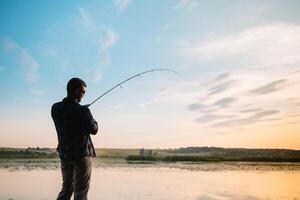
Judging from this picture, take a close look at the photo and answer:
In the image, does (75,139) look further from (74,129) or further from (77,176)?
(77,176)

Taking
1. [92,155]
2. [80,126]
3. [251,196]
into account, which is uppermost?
[80,126]

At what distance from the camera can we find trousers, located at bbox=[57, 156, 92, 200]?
5.28 m

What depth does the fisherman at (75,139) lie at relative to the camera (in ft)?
17.4

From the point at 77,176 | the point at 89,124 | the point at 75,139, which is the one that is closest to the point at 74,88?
the point at 89,124

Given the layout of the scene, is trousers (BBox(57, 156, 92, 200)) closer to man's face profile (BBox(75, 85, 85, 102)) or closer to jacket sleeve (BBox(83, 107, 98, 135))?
jacket sleeve (BBox(83, 107, 98, 135))

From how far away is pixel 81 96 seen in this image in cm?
553

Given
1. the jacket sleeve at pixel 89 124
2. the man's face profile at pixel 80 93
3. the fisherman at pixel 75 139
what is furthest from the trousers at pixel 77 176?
the man's face profile at pixel 80 93

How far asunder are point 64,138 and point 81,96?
0.57 metres

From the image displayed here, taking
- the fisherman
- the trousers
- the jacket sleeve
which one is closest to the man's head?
the fisherman

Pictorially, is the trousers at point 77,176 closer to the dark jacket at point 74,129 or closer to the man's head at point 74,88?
the dark jacket at point 74,129

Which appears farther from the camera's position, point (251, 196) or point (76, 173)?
point (251, 196)

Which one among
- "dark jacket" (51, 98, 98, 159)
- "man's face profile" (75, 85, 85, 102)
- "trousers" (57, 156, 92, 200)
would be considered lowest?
"trousers" (57, 156, 92, 200)

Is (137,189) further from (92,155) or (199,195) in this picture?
(92,155)

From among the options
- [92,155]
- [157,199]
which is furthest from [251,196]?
[92,155]
